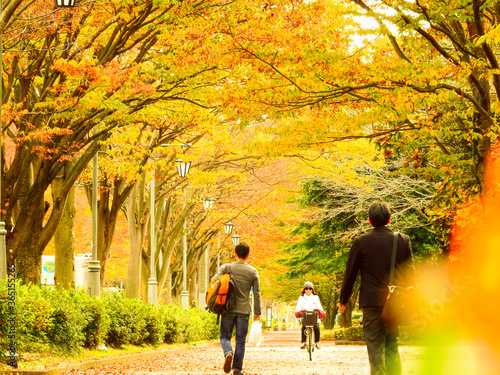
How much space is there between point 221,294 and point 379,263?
3286mm

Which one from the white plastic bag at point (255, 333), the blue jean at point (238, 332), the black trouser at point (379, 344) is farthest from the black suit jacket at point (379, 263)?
the white plastic bag at point (255, 333)

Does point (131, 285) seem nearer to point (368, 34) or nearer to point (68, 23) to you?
point (68, 23)

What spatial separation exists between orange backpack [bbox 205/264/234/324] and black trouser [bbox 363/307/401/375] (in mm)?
3169

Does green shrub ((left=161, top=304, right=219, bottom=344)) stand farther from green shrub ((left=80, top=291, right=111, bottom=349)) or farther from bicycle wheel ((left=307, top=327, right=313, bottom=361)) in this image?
green shrub ((left=80, top=291, right=111, bottom=349))

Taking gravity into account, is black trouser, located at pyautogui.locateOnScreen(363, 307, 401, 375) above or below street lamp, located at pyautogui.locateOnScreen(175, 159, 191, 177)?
below

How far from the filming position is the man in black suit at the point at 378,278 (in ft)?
19.8

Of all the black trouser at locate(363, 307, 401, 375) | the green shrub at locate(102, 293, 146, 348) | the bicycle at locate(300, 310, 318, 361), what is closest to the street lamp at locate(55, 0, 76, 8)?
the green shrub at locate(102, 293, 146, 348)

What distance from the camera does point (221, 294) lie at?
29.6ft

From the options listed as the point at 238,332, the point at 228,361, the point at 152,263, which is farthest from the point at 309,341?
the point at 152,263

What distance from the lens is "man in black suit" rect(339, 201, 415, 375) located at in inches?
238

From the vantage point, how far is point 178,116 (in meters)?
18.3

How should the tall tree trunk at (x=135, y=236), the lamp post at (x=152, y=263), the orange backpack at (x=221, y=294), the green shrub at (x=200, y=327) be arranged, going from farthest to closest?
1. the green shrub at (x=200, y=327)
2. the lamp post at (x=152, y=263)
3. the tall tree trunk at (x=135, y=236)
4. the orange backpack at (x=221, y=294)

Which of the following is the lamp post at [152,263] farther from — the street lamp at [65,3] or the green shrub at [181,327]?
the street lamp at [65,3]

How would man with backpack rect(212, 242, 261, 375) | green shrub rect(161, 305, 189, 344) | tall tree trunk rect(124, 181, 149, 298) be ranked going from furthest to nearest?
tall tree trunk rect(124, 181, 149, 298), green shrub rect(161, 305, 189, 344), man with backpack rect(212, 242, 261, 375)
